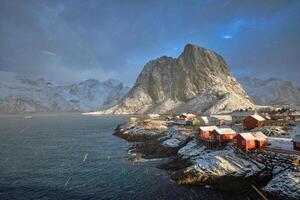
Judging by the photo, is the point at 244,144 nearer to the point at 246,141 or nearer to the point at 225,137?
the point at 246,141

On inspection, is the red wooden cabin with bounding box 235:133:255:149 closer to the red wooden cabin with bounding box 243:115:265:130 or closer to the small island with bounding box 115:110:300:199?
the small island with bounding box 115:110:300:199

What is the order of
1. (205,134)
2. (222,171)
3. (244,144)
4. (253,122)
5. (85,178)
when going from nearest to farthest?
(222,171) → (85,178) → (244,144) → (205,134) → (253,122)

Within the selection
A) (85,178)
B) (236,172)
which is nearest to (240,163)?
(236,172)

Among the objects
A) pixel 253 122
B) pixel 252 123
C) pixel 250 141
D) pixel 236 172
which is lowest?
pixel 236 172

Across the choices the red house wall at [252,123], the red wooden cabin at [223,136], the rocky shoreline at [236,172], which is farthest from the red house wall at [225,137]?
the red house wall at [252,123]

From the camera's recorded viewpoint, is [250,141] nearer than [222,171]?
No

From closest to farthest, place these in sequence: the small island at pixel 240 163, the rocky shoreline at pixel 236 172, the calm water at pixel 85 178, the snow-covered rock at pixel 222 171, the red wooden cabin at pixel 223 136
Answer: the rocky shoreline at pixel 236 172 < the small island at pixel 240 163 < the calm water at pixel 85 178 < the snow-covered rock at pixel 222 171 < the red wooden cabin at pixel 223 136

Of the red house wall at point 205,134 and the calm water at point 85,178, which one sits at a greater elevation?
the red house wall at point 205,134

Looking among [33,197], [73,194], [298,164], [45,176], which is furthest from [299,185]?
[45,176]

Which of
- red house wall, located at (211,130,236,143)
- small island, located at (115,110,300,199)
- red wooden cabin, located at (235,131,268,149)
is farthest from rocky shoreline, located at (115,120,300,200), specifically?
red house wall, located at (211,130,236,143)

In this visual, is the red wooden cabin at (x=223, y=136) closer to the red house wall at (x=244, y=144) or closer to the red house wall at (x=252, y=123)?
the red house wall at (x=244, y=144)

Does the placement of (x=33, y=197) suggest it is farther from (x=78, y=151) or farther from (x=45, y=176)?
(x=78, y=151)
